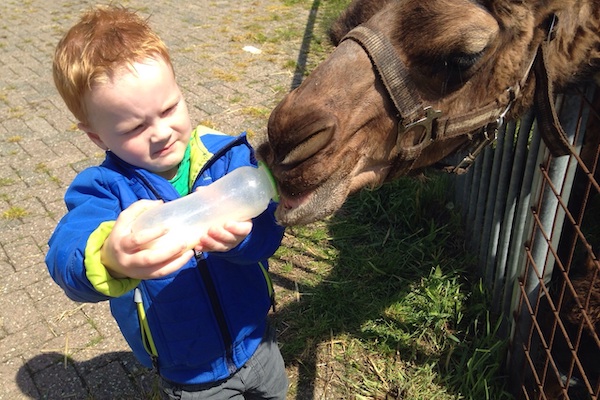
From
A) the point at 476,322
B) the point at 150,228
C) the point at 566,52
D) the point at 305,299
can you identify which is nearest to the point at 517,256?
the point at 476,322

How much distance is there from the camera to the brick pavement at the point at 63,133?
121 inches

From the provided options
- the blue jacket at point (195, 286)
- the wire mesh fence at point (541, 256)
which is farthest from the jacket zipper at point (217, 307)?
the wire mesh fence at point (541, 256)

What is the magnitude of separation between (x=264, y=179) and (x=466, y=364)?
1.65m

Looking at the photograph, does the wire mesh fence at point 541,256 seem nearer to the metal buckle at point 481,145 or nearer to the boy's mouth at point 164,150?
the metal buckle at point 481,145

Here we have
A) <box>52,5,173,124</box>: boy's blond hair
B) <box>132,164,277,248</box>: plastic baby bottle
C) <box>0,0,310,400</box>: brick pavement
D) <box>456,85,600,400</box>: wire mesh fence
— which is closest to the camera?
<box>132,164,277,248</box>: plastic baby bottle

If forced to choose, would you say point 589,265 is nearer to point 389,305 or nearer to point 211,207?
point 389,305

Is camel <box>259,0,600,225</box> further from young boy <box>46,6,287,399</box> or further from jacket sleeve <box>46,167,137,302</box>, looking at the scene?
jacket sleeve <box>46,167,137,302</box>

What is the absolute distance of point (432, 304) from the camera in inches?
126

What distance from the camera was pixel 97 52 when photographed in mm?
1692

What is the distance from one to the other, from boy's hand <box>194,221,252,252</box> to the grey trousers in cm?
71

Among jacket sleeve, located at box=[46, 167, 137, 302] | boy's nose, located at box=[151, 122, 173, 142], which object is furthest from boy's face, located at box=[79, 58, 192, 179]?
jacket sleeve, located at box=[46, 167, 137, 302]

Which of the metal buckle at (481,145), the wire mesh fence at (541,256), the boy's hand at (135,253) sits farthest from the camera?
the wire mesh fence at (541,256)

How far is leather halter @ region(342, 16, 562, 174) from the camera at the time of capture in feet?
6.39

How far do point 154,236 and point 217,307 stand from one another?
0.61 m
